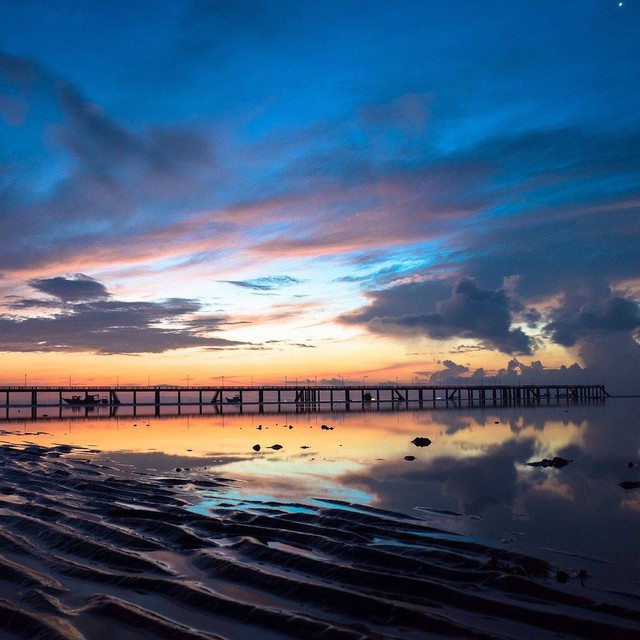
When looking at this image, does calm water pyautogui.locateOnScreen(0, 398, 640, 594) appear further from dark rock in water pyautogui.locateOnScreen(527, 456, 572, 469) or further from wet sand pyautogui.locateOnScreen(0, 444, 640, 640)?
wet sand pyautogui.locateOnScreen(0, 444, 640, 640)

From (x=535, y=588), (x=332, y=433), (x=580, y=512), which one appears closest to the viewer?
(x=535, y=588)

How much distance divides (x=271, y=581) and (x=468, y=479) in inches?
616

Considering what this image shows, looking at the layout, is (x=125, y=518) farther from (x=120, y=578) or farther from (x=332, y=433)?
(x=332, y=433)

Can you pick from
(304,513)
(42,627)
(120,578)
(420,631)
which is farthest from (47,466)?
(420,631)

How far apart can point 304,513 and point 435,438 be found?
31076mm

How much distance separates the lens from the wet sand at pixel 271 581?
7840 mm

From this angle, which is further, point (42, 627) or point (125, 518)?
point (125, 518)

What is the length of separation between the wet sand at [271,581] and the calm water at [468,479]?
153cm

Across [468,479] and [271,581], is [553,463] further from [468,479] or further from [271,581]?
[271,581]

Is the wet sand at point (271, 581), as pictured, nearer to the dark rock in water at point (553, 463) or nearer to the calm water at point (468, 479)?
the calm water at point (468, 479)

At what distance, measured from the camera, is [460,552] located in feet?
37.8

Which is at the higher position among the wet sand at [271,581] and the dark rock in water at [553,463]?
the wet sand at [271,581]

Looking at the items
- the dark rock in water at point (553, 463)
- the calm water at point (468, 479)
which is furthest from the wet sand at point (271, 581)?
the dark rock in water at point (553, 463)

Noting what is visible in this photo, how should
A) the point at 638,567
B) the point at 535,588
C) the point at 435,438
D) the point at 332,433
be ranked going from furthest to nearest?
the point at 332,433 → the point at 435,438 → the point at 638,567 → the point at 535,588
